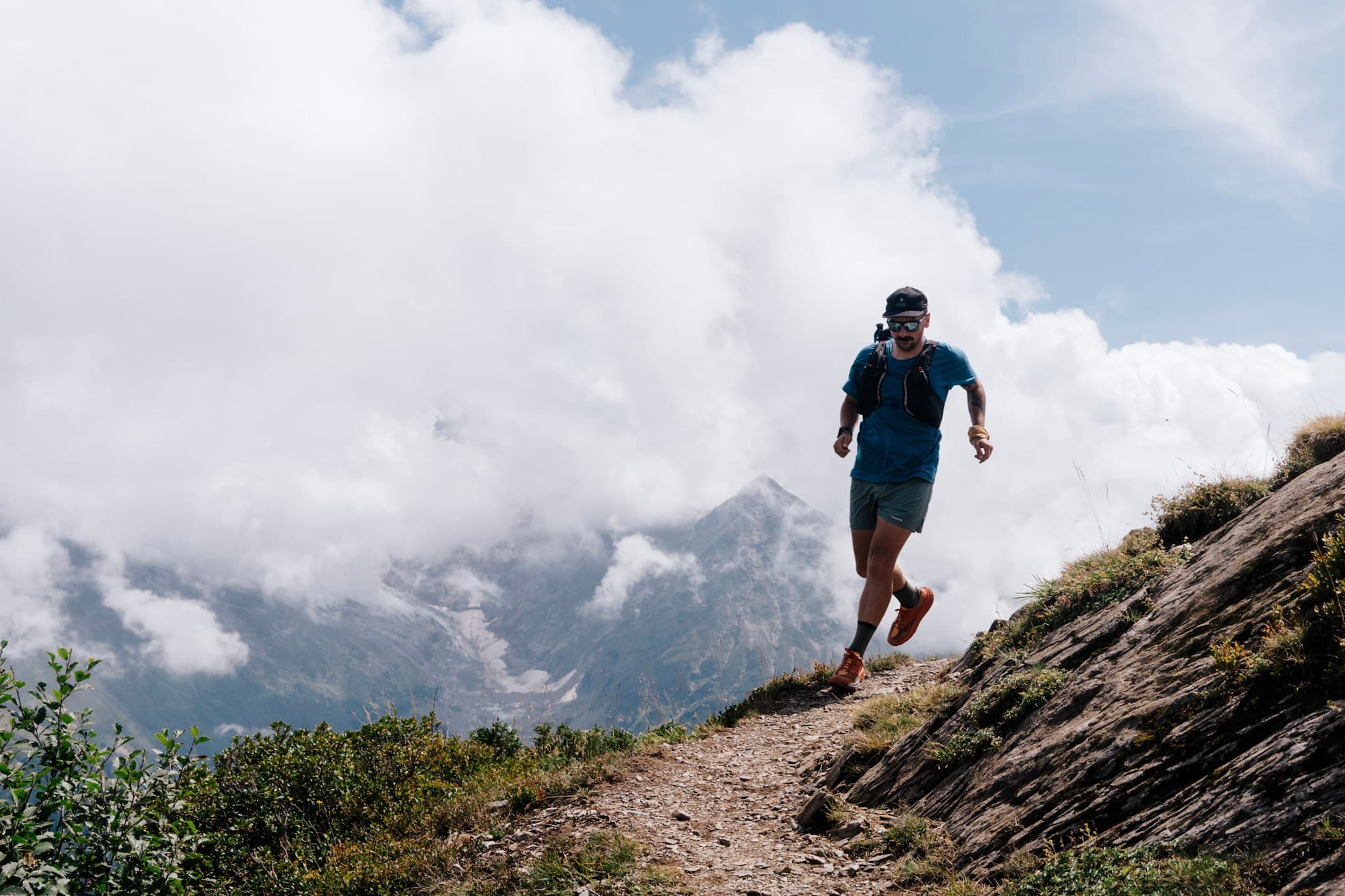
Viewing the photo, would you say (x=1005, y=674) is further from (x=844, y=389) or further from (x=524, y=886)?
(x=524, y=886)

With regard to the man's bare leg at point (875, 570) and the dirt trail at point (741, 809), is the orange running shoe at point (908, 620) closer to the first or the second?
the man's bare leg at point (875, 570)

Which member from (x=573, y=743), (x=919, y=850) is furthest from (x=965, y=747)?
(x=573, y=743)

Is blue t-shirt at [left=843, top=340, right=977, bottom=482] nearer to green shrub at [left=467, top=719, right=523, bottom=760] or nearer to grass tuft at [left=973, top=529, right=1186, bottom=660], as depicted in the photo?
grass tuft at [left=973, top=529, right=1186, bottom=660]

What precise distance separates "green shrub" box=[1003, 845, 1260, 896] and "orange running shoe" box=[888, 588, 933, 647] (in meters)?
5.62

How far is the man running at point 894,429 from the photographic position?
924 centimetres

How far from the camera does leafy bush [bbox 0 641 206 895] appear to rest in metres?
5.03

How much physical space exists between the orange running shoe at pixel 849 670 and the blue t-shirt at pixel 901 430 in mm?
2325

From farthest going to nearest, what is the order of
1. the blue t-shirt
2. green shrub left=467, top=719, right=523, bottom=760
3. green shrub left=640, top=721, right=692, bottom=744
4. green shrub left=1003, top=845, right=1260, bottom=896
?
green shrub left=467, top=719, right=523, bottom=760 → green shrub left=640, top=721, right=692, bottom=744 → the blue t-shirt → green shrub left=1003, top=845, right=1260, bottom=896

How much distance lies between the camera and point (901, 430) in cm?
945

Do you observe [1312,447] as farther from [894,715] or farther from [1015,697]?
[894,715]

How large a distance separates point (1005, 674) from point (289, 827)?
7580 millimetres

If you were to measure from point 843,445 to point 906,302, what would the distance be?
1.77 m

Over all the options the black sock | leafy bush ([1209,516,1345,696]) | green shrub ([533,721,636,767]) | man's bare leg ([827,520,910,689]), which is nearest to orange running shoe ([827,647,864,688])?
man's bare leg ([827,520,910,689])

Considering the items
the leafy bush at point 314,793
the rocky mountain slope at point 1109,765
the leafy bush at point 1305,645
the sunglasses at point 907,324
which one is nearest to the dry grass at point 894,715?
the rocky mountain slope at point 1109,765
